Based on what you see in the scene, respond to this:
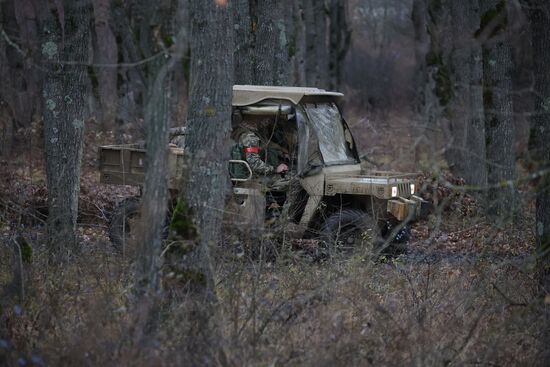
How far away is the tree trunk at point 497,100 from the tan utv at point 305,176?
93.5 inches

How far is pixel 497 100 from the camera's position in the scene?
44.8 feet

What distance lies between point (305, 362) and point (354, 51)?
3872cm

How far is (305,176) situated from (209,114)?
3.79m

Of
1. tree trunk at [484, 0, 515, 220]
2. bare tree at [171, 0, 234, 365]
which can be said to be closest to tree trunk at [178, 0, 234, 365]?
bare tree at [171, 0, 234, 365]

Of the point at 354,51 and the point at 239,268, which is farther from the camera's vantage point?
the point at 354,51

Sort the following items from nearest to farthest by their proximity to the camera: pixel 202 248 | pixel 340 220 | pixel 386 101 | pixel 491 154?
1. pixel 202 248
2. pixel 340 220
3. pixel 491 154
4. pixel 386 101

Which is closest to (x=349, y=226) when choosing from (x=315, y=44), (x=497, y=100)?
(x=497, y=100)

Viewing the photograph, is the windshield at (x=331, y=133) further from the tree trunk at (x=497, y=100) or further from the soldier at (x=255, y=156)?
the tree trunk at (x=497, y=100)

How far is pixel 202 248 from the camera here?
6.67 metres

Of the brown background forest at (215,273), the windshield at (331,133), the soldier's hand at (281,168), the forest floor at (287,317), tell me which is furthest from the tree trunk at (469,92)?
the forest floor at (287,317)

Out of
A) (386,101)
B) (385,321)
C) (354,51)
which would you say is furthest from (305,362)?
(354,51)

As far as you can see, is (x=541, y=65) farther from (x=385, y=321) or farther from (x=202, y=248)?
(x=202, y=248)

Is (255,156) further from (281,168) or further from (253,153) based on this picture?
(281,168)

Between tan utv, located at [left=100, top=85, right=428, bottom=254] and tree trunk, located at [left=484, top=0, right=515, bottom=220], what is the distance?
2.37 metres
